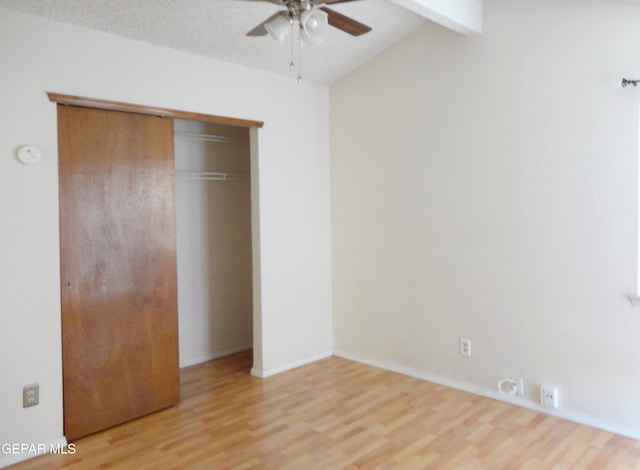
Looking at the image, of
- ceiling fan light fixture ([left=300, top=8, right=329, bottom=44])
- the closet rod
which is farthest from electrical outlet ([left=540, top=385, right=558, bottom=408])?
the closet rod

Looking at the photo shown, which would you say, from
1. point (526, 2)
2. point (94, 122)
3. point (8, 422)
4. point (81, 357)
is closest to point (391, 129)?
point (526, 2)

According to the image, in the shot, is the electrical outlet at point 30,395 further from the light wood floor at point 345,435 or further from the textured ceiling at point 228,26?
the textured ceiling at point 228,26

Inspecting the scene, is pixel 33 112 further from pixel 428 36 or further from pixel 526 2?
pixel 526 2

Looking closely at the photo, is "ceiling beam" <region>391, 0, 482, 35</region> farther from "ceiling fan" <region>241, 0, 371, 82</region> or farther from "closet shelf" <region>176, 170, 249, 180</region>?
"closet shelf" <region>176, 170, 249, 180</region>

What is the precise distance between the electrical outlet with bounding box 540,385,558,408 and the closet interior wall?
9.00ft

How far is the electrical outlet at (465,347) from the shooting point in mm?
3562

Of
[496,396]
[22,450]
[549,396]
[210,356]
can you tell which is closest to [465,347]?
[496,396]

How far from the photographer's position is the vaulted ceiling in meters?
2.80

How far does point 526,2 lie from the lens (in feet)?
10.3

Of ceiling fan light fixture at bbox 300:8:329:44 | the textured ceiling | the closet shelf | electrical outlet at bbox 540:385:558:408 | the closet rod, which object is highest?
the textured ceiling

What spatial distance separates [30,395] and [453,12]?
343cm

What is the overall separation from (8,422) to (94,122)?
70.1 inches

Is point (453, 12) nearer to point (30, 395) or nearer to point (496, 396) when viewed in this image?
point (496, 396)

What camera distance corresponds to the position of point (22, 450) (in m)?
2.68
